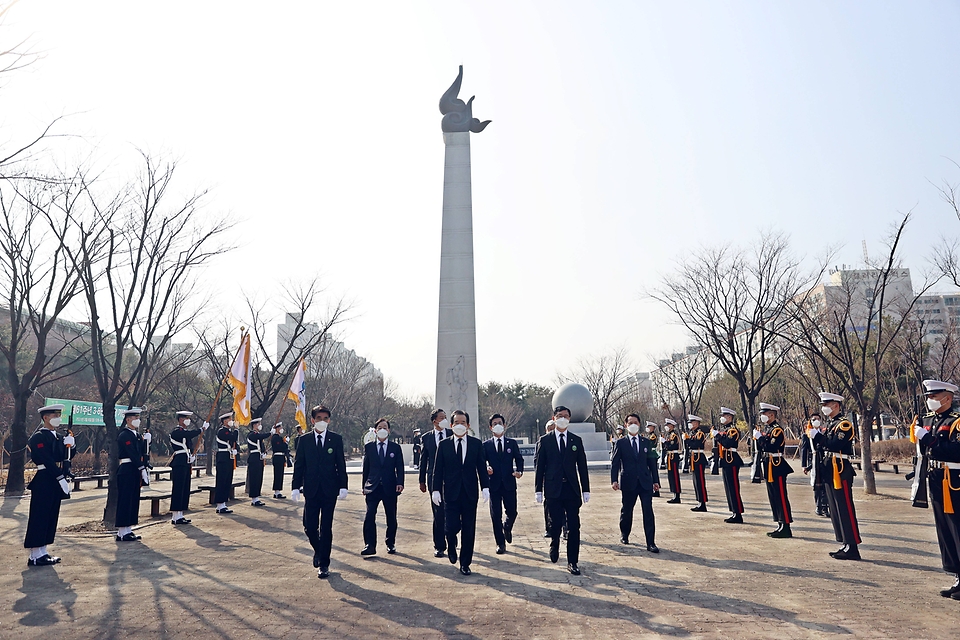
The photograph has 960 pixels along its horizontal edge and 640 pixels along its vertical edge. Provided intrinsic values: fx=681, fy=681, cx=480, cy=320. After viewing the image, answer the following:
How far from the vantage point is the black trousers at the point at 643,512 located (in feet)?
30.1

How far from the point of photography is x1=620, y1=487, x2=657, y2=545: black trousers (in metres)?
9.17

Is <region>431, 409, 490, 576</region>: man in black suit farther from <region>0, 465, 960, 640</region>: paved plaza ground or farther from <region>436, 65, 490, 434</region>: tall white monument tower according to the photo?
<region>436, 65, 490, 434</region>: tall white monument tower

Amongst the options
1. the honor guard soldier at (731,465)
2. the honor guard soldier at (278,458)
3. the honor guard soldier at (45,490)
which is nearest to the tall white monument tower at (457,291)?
the honor guard soldier at (278,458)

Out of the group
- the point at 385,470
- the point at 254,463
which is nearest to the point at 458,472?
the point at 385,470

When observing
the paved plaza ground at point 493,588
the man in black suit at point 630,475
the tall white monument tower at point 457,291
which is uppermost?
the tall white monument tower at point 457,291

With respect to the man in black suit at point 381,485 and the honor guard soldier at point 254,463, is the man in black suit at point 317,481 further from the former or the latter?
the honor guard soldier at point 254,463

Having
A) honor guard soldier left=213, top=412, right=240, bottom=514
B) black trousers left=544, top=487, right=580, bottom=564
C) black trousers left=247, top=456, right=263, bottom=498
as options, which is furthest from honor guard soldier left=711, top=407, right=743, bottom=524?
black trousers left=247, top=456, right=263, bottom=498

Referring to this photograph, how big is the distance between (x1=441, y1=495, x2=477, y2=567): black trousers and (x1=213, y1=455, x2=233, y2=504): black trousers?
8.38 m

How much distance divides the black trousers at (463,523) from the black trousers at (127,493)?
231 inches

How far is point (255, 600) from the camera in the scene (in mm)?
6695

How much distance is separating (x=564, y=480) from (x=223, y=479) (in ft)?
32.9

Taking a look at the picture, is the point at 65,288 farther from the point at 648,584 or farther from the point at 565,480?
the point at 648,584

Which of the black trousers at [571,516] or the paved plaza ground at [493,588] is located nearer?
the paved plaza ground at [493,588]

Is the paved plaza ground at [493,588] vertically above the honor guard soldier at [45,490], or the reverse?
the honor guard soldier at [45,490]
